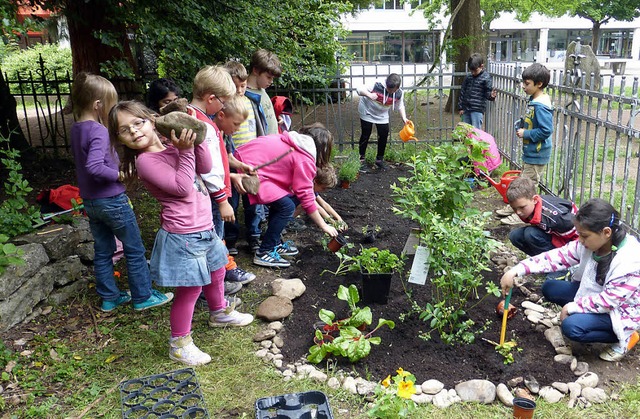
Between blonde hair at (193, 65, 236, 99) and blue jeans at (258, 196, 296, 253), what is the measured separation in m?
1.13

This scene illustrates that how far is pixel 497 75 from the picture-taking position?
7480 mm

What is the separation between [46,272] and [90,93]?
1.37 meters

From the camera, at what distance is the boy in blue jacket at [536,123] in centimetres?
512

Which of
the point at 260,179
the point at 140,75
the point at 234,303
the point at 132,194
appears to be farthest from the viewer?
the point at 140,75

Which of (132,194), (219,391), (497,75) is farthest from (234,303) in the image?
(497,75)

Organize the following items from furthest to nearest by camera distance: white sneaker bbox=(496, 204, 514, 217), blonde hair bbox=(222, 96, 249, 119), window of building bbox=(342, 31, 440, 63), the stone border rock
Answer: window of building bbox=(342, 31, 440, 63) → white sneaker bbox=(496, 204, 514, 217) → blonde hair bbox=(222, 96, 249, 119) → the stone border rock

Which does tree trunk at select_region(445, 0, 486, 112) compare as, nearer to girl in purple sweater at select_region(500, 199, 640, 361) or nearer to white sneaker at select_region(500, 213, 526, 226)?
white sneaker at select_region(500, 213, 526, 226)

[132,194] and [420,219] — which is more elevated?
[420,219]

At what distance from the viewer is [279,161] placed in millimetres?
4055

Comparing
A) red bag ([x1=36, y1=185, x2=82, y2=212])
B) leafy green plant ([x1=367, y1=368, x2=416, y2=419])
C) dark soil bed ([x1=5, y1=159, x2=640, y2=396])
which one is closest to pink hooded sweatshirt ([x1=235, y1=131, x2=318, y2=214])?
dark soil bed ([x1=5, y1=159, x2=640, y2=396])

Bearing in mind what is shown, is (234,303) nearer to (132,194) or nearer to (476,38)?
(132,194)

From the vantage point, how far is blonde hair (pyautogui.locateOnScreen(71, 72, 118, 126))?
10.8 feet

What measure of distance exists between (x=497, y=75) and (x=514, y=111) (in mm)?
1050

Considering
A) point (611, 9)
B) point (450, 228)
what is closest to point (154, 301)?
point (450, 228)
